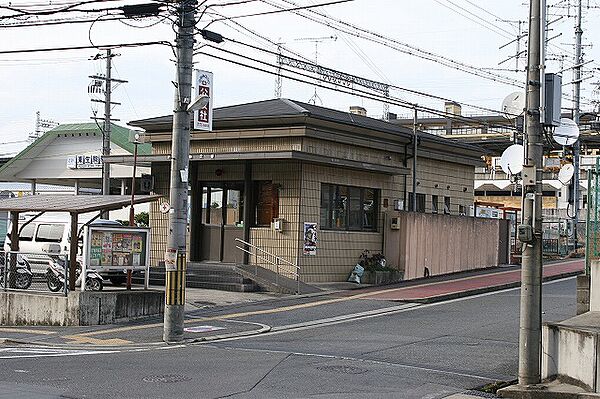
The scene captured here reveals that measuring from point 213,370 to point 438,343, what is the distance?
203 inches

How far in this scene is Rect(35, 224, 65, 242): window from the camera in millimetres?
26875

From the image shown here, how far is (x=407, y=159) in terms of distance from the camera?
1278 inches

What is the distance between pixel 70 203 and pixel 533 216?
12.5 meters

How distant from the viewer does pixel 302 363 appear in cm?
1446

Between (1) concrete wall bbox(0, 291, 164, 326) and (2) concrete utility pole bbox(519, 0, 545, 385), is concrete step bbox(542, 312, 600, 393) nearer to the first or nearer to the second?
(2) concrete utility pole bbox(519, 0, 545, 385)

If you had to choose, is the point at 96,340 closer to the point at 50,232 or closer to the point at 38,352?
the point at 38,352

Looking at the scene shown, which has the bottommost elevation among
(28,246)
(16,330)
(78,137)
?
(16,330)

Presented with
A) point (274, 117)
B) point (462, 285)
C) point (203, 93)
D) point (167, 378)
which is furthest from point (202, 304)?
point (167, 378)

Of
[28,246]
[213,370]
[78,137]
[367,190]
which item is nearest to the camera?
[213,370]

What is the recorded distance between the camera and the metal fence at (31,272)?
2117 cm

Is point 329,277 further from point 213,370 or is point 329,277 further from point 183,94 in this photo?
point 213,370

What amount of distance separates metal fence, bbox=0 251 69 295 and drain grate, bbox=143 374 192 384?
855cm

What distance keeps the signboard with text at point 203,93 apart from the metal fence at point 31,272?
509 cm

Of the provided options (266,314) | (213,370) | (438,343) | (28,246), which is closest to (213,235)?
(28,246)
